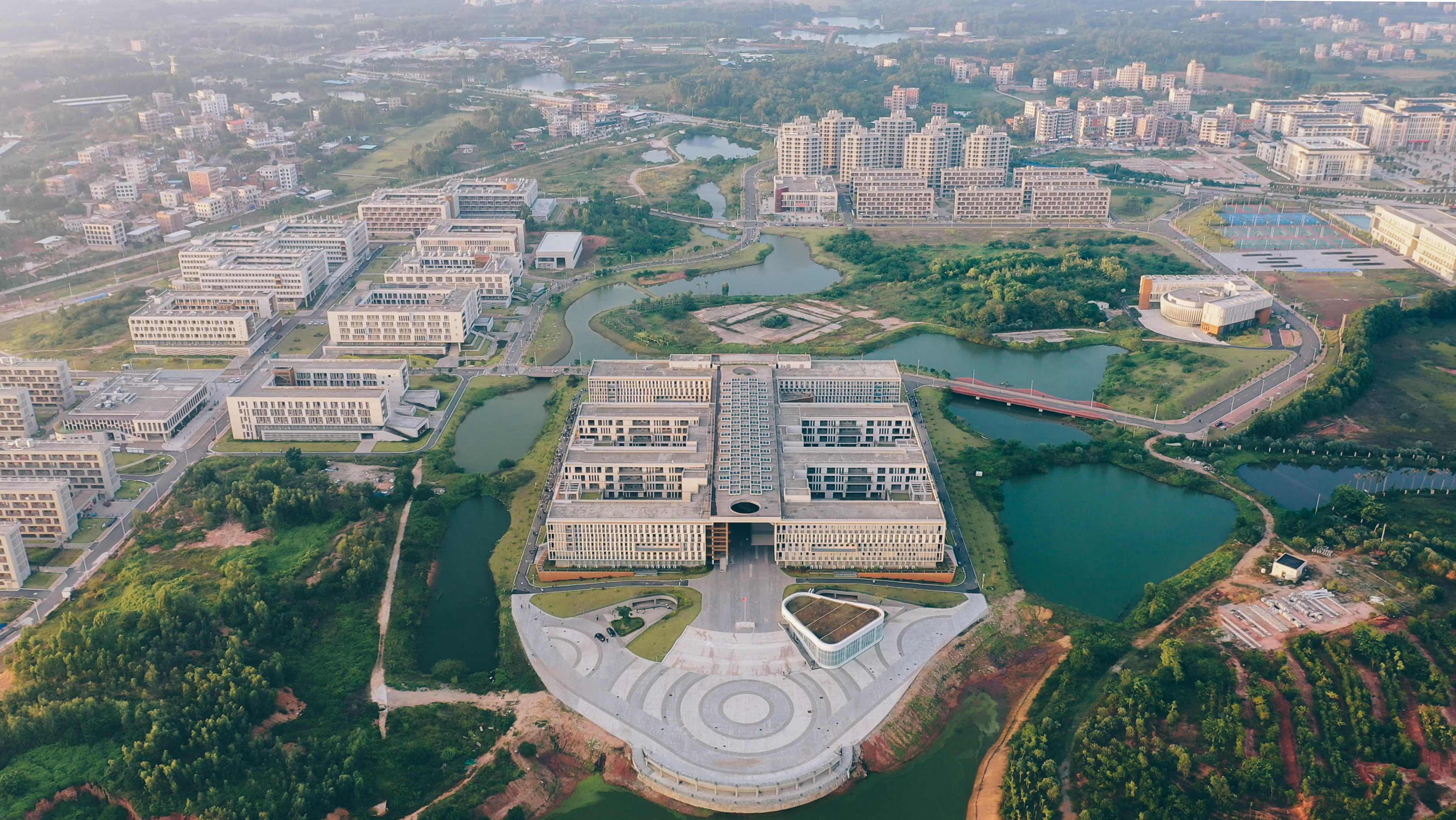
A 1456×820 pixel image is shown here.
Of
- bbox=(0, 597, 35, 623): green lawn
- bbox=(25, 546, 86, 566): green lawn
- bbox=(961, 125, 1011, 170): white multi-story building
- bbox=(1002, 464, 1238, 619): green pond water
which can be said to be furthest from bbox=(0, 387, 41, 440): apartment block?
bbox=(961, 125, 1011, 170): white multi-story building

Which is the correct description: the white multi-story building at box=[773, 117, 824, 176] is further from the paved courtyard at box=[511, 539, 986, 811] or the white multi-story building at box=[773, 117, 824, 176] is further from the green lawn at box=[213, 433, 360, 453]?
the paved courtyard at box=[511, 539, 986, 811]

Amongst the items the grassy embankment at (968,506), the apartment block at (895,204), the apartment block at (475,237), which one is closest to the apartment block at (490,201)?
the apartment block at (475,237)

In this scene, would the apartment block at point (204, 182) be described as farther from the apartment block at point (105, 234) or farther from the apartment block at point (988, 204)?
the apartment block at point (988, 204)

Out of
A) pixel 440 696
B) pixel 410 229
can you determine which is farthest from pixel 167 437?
pixel 410 229

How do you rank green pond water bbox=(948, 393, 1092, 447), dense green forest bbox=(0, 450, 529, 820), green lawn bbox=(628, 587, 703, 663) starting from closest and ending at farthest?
dense green forest bbox=(0, 450, 529, 820) < green lawn bbox=(628, 587, 703, 663) < green pond water bbox=(948, 393, 1092, 447)

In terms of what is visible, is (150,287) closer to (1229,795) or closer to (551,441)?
(551,441)
